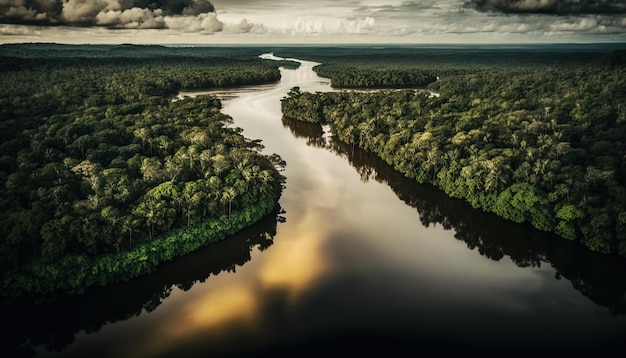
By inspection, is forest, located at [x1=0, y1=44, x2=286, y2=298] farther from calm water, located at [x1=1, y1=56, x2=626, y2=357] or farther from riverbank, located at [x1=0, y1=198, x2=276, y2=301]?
calm water, located at [x1=1, y1=56, x2=626, y2=357]

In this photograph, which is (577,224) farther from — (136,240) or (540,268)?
(136,240)

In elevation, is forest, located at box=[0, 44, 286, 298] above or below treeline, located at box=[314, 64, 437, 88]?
below

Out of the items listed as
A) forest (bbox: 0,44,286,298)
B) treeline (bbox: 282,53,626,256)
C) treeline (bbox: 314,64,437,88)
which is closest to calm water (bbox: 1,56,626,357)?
forest (bbox: 0,44,286,298)

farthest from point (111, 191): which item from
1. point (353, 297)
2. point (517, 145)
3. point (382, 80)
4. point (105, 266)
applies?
point (382, 80)

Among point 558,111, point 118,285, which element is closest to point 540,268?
point 118,285

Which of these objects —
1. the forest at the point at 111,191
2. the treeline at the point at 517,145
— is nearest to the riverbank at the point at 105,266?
the forest at the point at 111,191

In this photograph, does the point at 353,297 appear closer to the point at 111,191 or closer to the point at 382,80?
the point at 111,191
